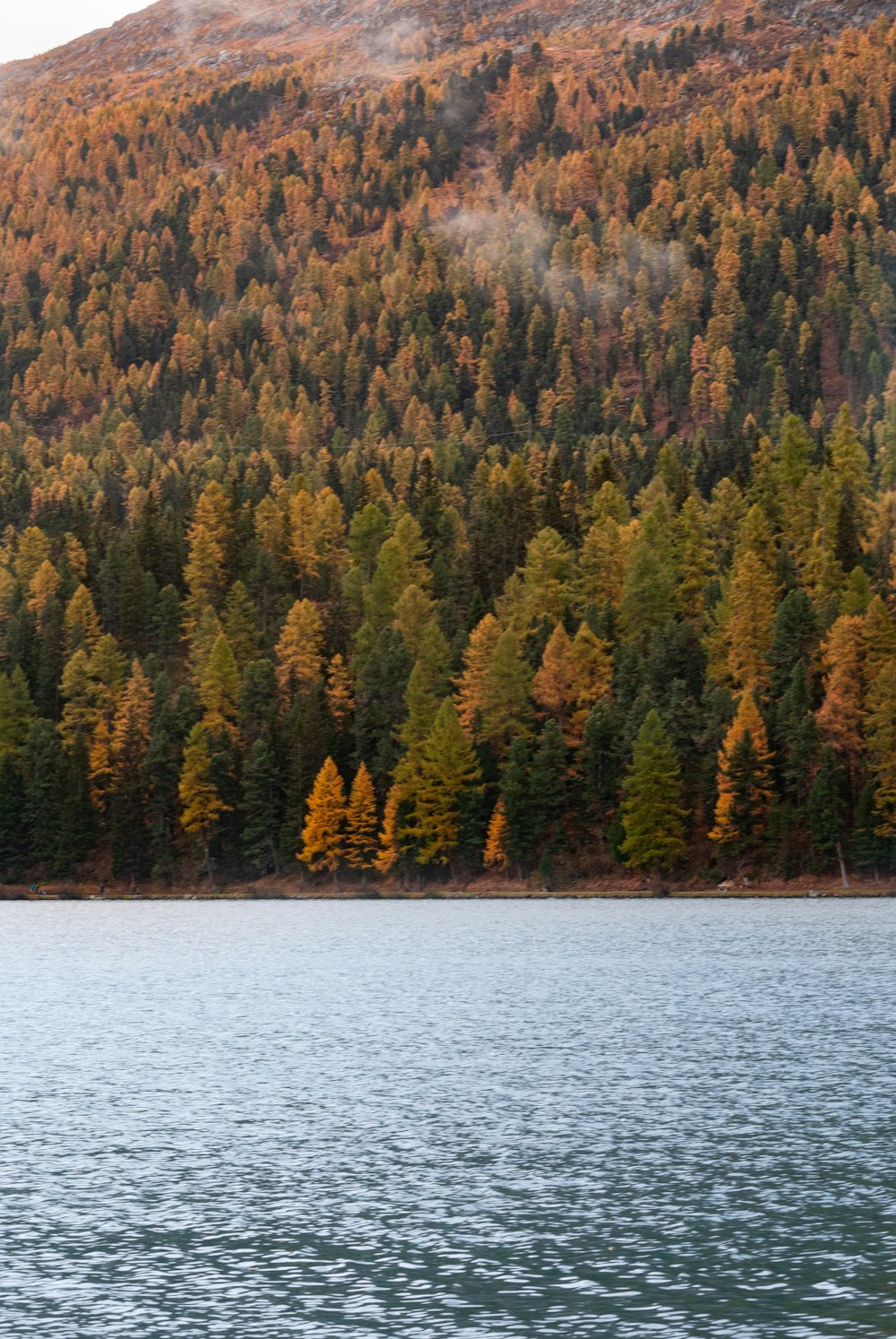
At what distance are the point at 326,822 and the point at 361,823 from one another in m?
3.26

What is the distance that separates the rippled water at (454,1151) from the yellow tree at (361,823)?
64.7 metres

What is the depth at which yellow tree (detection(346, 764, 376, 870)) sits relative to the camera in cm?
15838

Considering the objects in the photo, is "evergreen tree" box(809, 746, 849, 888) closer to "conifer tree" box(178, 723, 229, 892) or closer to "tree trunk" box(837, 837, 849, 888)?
"tree trunk" box(837, 837, 849, 888)

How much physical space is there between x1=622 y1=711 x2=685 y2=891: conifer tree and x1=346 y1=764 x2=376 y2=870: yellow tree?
2623cm

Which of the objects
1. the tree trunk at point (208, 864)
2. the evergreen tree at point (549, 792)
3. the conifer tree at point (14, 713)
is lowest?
the tree trunk at point (208, 864)

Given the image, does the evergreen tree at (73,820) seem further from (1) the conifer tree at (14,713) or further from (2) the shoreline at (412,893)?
(1) the conifer tree at (14,713)

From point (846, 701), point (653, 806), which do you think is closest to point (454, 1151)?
point (653, 806)

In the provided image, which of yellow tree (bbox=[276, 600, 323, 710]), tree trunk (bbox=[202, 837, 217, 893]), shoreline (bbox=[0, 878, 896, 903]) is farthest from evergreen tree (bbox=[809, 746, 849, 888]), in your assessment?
yellow tree (bbox=[276, 600, 323, 710])

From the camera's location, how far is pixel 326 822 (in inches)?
6245

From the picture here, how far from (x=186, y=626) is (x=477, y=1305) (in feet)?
553

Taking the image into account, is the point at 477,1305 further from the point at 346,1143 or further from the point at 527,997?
the point at 527,997

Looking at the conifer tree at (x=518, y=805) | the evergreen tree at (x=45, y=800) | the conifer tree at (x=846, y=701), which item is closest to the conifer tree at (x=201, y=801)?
the evergreen tree at (x=45, y=800)

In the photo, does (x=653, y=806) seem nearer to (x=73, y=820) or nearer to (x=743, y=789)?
(x=743, y=789)

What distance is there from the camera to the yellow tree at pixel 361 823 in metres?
158
